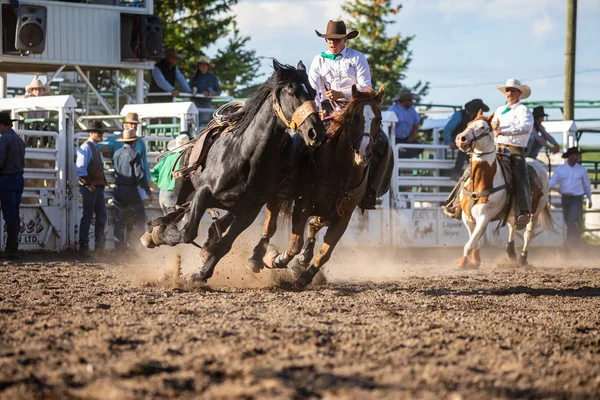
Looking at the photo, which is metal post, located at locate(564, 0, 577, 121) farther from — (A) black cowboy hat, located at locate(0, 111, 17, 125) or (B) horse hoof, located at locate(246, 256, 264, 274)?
(B) horse hoof, located at locate(246, 256, 264, 274)

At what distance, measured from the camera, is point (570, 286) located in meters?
10.1

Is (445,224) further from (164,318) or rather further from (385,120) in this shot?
(164,318)

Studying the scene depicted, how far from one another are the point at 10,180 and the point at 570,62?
13.2 metres

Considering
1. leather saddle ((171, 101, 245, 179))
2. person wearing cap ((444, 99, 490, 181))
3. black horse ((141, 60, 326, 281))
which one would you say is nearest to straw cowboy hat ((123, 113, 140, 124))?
leather saddle ((171, 101, 245, 179))

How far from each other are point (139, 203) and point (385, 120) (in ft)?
14.1

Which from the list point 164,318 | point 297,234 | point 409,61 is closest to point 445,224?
point 297,234

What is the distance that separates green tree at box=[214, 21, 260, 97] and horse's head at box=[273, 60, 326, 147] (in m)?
17.8

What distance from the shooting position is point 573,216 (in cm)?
1706

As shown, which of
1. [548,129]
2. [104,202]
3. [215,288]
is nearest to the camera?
[215,288]

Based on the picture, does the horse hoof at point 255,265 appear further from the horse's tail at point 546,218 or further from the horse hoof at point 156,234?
the horse's tail at point 546,218

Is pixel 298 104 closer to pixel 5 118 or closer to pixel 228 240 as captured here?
pixel 228 240

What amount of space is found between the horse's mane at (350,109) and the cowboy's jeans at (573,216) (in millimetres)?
9712

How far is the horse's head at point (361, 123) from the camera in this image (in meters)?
8.04

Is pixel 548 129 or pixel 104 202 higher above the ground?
pixel 548 129
